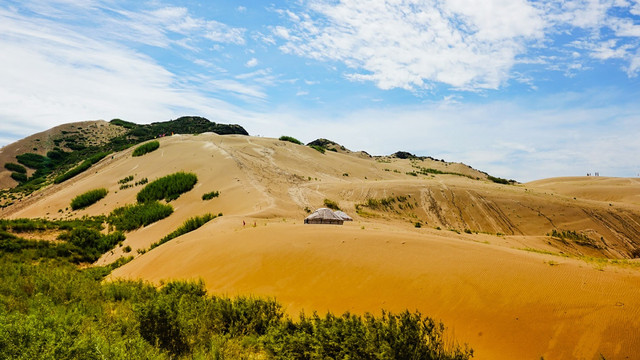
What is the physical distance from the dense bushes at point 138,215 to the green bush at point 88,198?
625cm

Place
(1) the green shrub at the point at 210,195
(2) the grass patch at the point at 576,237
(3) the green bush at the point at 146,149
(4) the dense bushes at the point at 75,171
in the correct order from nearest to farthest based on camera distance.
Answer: (2) the grass patch at the point at 576,237 < (1) the green shrub at the point at 210,195 < (4) the dense bushes at the point at 75,171 < (3) the green bush at the point at 146,149

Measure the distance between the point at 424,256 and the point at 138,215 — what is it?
19315 millimetres

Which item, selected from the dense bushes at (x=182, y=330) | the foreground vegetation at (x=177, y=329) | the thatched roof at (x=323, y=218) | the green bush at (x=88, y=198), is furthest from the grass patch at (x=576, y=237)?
the green bush at (x=88, y=198)

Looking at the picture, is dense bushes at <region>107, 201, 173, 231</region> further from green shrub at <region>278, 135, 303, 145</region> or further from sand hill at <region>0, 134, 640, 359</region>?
green shrub at <region>278, 135, 303, 145</region>

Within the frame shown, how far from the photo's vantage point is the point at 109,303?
798 cm

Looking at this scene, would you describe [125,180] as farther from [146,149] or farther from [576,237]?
[576,237]

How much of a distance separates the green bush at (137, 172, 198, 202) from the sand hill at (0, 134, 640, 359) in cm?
101

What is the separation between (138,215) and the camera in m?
22.7

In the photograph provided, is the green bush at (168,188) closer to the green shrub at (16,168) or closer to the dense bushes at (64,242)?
the dense bushes at (64,242)

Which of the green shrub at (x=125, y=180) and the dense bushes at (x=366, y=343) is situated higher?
the green shrub at (x=125, y=180)

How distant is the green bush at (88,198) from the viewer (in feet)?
94.4

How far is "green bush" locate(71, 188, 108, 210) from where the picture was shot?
94.4ft

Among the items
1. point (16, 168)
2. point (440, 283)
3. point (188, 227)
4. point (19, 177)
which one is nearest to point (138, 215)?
point (188, 227)

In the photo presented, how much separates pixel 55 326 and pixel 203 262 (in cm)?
701
